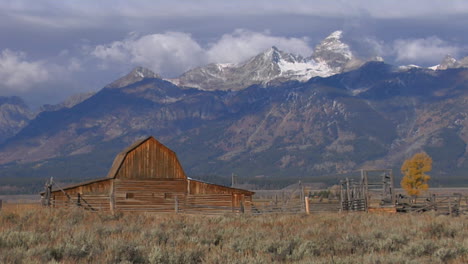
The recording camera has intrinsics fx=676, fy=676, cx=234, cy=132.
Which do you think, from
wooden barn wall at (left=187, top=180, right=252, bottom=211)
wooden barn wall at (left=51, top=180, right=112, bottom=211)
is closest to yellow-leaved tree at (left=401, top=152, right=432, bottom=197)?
wooden barn wall at (left=187, top=180, right=252, bottom=211)

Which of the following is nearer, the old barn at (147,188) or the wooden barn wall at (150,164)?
the old barn at (147,188)

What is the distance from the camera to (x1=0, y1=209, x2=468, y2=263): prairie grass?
588 inches

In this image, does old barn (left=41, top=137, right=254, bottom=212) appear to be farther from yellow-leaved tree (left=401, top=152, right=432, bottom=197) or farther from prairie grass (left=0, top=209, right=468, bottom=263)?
yellow-leaved tree (left=401, top=152, right=432, bottom=197)

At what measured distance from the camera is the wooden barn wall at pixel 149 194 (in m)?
45.5

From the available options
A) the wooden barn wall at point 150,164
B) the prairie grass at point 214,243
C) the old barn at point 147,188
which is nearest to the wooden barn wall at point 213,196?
the old barn at point 147,188

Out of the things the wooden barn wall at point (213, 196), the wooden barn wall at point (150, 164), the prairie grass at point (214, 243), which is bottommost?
the prairie grass at point (214, 243)

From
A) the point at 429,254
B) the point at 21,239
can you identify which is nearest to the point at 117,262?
the point at 21,239

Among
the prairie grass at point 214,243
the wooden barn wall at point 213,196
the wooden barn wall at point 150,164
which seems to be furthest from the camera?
the wooden barn wall at point 213,196

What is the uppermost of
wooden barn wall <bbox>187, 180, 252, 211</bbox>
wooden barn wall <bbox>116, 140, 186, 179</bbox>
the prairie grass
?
wooden barn wall <bbox>116, 140, 186, 179</bbox>

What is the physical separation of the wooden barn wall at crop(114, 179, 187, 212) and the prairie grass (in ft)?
72.1

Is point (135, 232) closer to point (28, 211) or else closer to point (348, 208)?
point (28, 211)

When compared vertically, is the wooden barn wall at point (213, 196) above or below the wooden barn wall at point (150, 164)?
below

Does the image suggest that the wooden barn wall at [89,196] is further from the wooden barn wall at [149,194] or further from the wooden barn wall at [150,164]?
the wooden barn wall at [150,164]

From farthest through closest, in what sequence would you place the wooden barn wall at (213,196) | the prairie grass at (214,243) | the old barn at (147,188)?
the wooden barn wall at (213,196)
the old barn at (147,188)
the prairie grass at (214,243)
